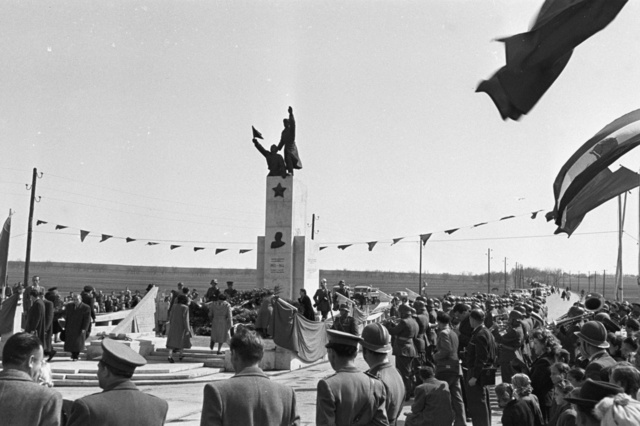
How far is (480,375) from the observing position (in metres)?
9.05

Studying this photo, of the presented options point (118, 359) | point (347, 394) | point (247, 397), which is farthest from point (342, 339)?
point (118, 359)

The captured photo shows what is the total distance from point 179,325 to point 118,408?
1272 centimetres

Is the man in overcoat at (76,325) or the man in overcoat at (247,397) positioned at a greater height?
the man in overcoat at (247,397)

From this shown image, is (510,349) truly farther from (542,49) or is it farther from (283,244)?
(283,244)

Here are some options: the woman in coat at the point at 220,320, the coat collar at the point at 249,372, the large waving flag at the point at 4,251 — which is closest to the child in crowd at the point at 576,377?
the coat collar at the point at 249,372

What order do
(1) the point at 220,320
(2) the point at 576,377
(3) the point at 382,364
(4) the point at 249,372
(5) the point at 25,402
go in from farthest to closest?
(1) the point at 220,320 → (2) the point at 576,377 → (3) the point at 382,364 → (4) the point at 249,372 → (5) the point at 25,402

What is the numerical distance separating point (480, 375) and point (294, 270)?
1741 centimetres

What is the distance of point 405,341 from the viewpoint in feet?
36.7

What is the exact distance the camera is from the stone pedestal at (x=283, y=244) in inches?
1018

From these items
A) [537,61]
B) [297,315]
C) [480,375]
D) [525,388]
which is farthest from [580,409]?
[297,315]

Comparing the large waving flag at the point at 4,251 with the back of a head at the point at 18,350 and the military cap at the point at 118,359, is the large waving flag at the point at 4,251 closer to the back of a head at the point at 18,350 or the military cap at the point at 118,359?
the back of a head at the point at 18,350

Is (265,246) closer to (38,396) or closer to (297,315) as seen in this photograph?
Result: (297,315)

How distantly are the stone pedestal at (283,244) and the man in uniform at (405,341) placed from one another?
14.5m

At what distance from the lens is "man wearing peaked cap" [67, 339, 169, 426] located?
11.5 feet
